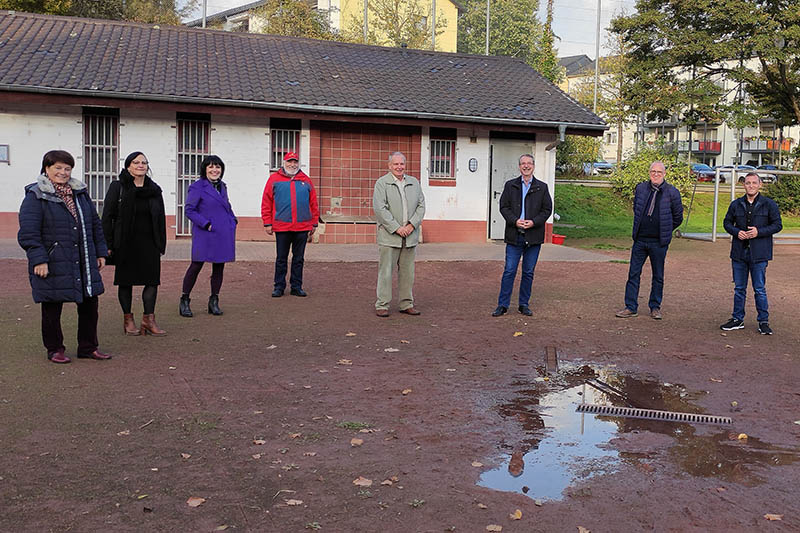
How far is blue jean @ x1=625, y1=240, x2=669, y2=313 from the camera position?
9773mm

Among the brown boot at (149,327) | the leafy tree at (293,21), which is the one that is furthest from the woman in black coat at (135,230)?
the leafy tree at (293,21)

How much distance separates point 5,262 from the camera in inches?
525

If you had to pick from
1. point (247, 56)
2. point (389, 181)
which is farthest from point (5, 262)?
point (247, 56)

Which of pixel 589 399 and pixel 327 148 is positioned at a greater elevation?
pixel 327 148

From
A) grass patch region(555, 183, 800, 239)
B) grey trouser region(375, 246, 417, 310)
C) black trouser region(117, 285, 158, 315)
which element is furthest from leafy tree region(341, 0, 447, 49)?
black trouser region(117, 285, 158, 315)

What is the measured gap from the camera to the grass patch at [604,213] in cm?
2630

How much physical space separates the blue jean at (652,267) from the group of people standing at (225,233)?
12 millimetres

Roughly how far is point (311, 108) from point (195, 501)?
47.7 ft

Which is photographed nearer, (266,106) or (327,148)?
(266,106)

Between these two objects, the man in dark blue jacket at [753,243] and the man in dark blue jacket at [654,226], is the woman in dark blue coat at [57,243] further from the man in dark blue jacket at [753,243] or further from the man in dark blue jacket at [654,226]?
the man in dark blue jacket at [753,243]

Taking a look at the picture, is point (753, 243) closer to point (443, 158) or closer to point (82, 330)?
point (82, 330)

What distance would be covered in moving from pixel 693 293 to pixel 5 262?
34.3 feet

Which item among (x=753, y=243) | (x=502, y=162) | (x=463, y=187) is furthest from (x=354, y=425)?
(x=502, y=162)

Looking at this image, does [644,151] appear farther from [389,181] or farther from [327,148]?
[389,181]
